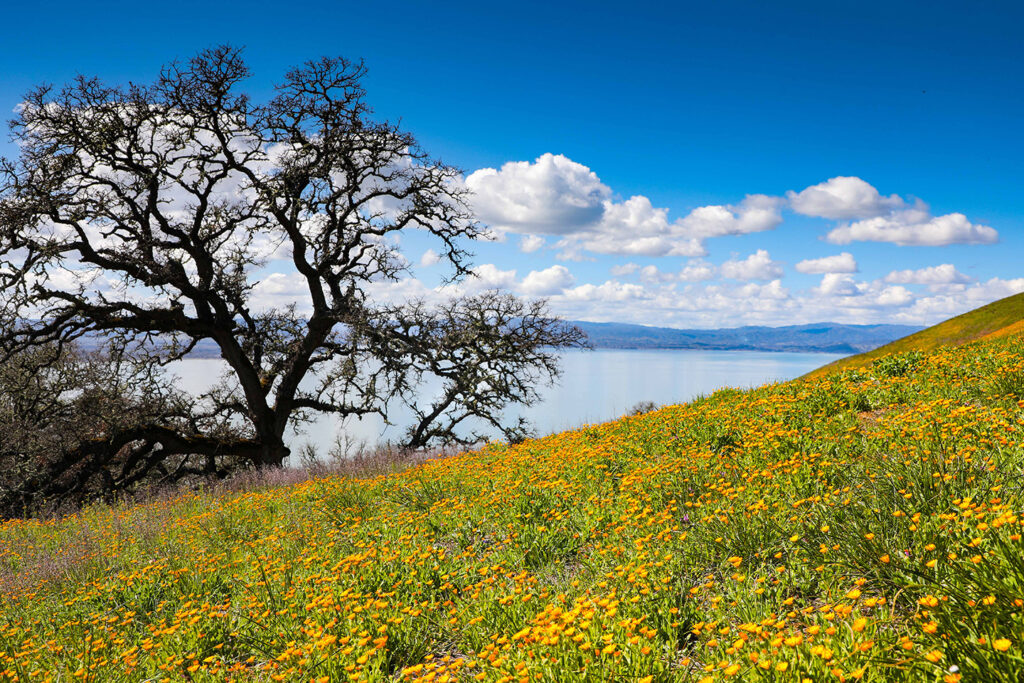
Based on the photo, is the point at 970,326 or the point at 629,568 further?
the point at 970,326

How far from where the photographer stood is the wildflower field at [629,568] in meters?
3.07

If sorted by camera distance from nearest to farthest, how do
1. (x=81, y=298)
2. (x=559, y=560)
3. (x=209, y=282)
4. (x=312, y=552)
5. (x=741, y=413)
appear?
(x=559, y=560)
(x=312, y=552)
(x=741, y=413)
(x=81, y=298)
(x=209, y=282)

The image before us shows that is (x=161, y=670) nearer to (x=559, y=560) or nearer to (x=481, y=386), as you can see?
(x=559, y=560)

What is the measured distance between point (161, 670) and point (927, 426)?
6.79 m

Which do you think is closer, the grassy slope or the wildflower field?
the wildflower field

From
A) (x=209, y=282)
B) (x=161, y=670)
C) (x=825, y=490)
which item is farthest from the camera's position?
(x=209, y=282)

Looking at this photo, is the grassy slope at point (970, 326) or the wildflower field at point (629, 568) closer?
the wildflower field at point (629, 568)

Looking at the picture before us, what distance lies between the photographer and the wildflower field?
3.07m

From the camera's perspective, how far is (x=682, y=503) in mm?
5488

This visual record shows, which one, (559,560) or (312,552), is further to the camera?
(312,552)

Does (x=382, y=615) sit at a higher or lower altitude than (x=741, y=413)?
lower

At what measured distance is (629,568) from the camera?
4273 millimetres

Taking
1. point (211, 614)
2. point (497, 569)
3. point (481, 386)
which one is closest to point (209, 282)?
point (481, 386)

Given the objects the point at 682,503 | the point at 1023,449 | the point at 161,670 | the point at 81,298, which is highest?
the point at 81,298
